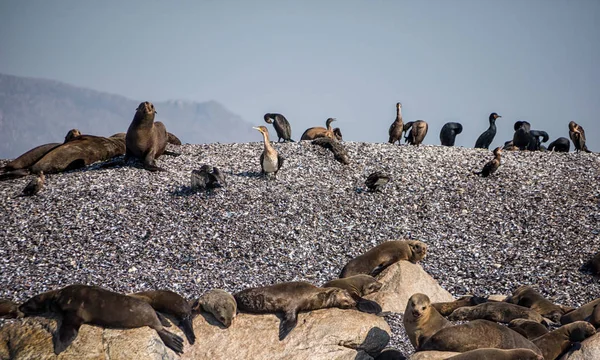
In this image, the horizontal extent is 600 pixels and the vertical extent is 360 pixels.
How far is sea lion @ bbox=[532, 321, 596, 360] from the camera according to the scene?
8.16 m

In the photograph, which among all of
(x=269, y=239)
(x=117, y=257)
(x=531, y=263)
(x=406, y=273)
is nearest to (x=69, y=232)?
(x=117, y=257)

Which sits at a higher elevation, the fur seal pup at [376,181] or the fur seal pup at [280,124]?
the fur seal pup at [280,124]

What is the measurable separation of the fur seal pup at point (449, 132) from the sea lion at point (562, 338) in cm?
1788

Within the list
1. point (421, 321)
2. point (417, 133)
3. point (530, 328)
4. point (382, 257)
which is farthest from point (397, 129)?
point (421, 321)

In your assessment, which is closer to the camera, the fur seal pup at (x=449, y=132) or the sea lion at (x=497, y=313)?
the sea lion at (x=497, y=313)

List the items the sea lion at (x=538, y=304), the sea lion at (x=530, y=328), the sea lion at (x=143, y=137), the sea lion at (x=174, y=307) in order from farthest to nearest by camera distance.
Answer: the sea lion at (x=143, y=137) < the sea lion at (x=538, y=304) < the sea lion at (x=530, y=328) < the sea lion at (x=174, y=307)

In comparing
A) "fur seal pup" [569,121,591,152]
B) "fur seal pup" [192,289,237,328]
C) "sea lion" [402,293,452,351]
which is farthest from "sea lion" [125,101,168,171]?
"fur seal pup" [569,121,591,152]

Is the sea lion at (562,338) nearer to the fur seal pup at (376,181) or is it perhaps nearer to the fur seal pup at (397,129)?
the fur seal pup at (376,181)

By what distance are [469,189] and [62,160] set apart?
1053cm

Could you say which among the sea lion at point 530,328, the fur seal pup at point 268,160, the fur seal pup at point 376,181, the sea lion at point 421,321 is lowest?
the sea lion at point 530,328

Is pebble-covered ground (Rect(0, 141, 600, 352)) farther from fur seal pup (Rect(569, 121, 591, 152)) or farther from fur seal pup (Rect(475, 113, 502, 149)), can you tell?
fur seal pup (Rect(475, 113, 502, 149))

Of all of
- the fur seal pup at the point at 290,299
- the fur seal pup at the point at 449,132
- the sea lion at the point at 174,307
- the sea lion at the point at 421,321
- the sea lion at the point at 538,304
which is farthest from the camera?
the fur seal pup at the point at 449,132

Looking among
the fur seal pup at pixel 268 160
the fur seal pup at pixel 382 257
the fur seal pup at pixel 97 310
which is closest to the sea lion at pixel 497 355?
the fur seal pup at pixel 97 310

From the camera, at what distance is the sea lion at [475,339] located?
771 centimetres
